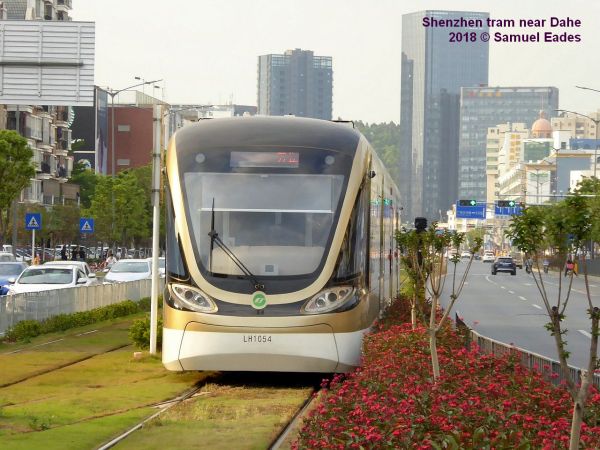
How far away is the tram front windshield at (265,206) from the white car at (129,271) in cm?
2789

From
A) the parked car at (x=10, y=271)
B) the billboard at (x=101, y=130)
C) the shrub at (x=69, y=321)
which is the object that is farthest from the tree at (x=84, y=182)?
the shrub at (x=69, y=321)

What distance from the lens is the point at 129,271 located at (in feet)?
152

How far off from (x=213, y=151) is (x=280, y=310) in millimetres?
2365

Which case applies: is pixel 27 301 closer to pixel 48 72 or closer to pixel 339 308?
pixel 48 72

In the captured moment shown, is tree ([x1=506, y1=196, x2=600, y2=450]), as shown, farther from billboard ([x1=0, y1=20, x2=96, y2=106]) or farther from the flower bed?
billboard ([x1=0, y1=20, x2=96, y2=106])

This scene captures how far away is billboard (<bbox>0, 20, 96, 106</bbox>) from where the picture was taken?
30.0 metres

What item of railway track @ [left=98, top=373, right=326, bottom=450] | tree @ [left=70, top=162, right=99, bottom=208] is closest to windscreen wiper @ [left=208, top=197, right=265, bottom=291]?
railway track @ [left=98, top=373, right=326, bottom=450]

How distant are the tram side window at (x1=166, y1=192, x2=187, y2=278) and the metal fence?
994 cm

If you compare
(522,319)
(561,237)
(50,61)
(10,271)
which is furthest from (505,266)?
(561,237)

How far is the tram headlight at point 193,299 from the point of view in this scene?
1692cm

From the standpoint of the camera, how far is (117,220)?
3632 inches

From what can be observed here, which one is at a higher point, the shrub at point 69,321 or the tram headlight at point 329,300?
the tram headlight at point 329,300

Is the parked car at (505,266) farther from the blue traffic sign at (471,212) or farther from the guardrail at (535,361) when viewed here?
the guardrail at (535,361)

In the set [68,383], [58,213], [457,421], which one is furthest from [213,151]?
[58,213]
